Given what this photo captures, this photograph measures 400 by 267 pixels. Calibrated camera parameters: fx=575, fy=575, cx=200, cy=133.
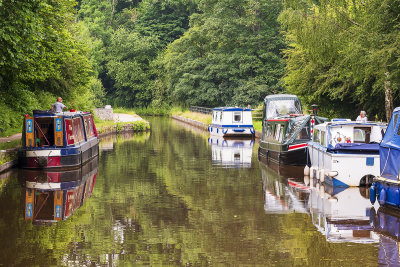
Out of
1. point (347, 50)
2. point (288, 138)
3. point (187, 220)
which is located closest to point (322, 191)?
point (187, 220)

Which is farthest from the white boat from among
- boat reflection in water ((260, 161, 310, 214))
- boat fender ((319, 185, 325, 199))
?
boat reflection in water ((260, 161, 310, 214))

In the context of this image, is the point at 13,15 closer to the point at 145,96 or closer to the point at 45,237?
the point at 45,237

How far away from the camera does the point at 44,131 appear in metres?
22.3

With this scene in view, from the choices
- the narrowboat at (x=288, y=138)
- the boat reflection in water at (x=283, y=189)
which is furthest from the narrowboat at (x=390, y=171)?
the narrowboat at (x=288, y=138)

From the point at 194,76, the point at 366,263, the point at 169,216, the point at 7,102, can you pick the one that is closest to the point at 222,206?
the point at 169,216

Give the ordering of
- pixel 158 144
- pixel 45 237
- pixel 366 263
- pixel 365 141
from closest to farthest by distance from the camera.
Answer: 1. pixel 366 263
2. pixel 45 237
3. pixel 365 141
4. pixel 158 144

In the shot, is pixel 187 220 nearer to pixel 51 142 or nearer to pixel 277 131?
pixel 51 142

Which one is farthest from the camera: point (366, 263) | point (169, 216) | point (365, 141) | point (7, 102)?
point (7, 102)

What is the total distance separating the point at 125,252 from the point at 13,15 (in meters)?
10.5

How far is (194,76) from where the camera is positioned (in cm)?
6159

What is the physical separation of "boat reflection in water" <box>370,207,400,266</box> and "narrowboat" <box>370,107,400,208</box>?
1.02ft

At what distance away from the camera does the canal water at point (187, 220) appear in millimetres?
9562

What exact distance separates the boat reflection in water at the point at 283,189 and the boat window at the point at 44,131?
8345 millimetres

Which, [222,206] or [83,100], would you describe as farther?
[83,100]
